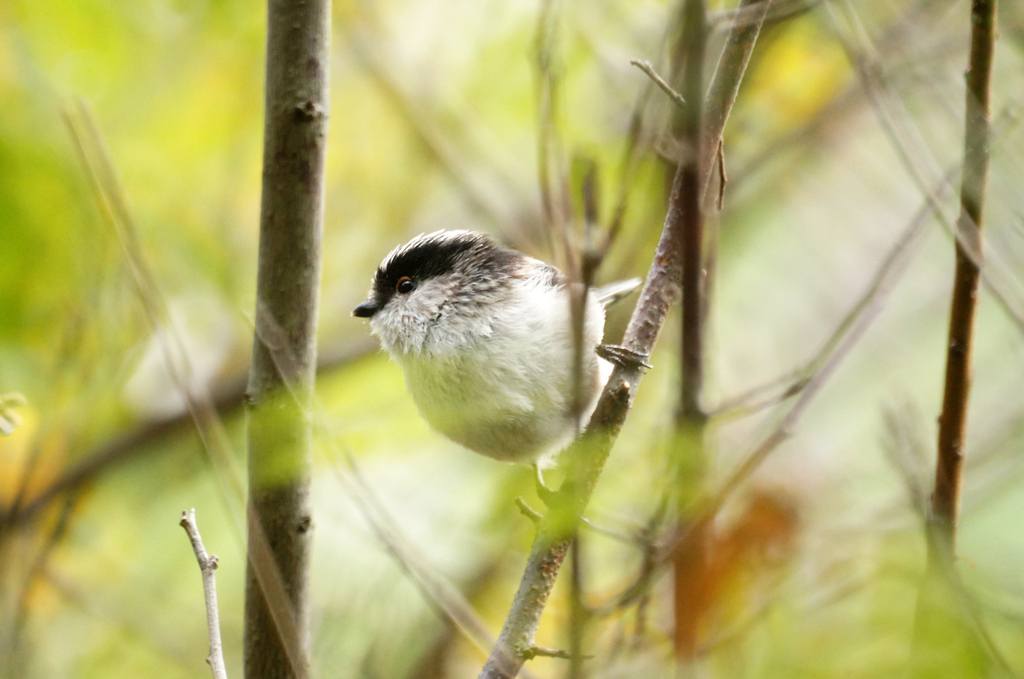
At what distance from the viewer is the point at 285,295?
1.99 meters

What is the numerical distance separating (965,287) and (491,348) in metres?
1.30

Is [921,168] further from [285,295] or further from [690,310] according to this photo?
[285,295]

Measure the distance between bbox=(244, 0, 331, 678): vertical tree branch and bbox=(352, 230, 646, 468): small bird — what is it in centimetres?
59

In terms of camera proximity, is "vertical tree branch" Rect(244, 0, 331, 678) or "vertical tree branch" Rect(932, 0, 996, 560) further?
"vertical tree branch" Rect(244, 0, 331, 678)

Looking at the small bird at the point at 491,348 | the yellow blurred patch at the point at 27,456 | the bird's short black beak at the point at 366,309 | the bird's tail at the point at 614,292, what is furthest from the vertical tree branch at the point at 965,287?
the yellow blurred patch at the point at 27,456

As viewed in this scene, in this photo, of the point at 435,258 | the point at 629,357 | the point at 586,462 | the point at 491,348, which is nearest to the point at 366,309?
the point at 435,258

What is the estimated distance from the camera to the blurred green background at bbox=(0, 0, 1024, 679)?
2359mm

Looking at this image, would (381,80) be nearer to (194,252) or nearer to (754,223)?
(194,252)

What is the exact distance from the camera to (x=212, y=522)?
4.04 metres

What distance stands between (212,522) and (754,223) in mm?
3575

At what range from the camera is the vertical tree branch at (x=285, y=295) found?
75.9 inches

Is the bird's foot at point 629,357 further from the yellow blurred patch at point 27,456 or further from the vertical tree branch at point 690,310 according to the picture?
the yellow blurred patch at point 27,456

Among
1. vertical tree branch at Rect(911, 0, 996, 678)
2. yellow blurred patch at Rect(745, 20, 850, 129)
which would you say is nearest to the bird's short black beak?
vertical tree branch at Rect(911, 0, 996, 678)

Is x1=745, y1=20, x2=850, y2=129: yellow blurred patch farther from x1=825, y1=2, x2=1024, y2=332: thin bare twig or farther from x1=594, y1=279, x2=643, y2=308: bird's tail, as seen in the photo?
x1=825, y1=2, x2=1024, y2=332: thin bare twig
